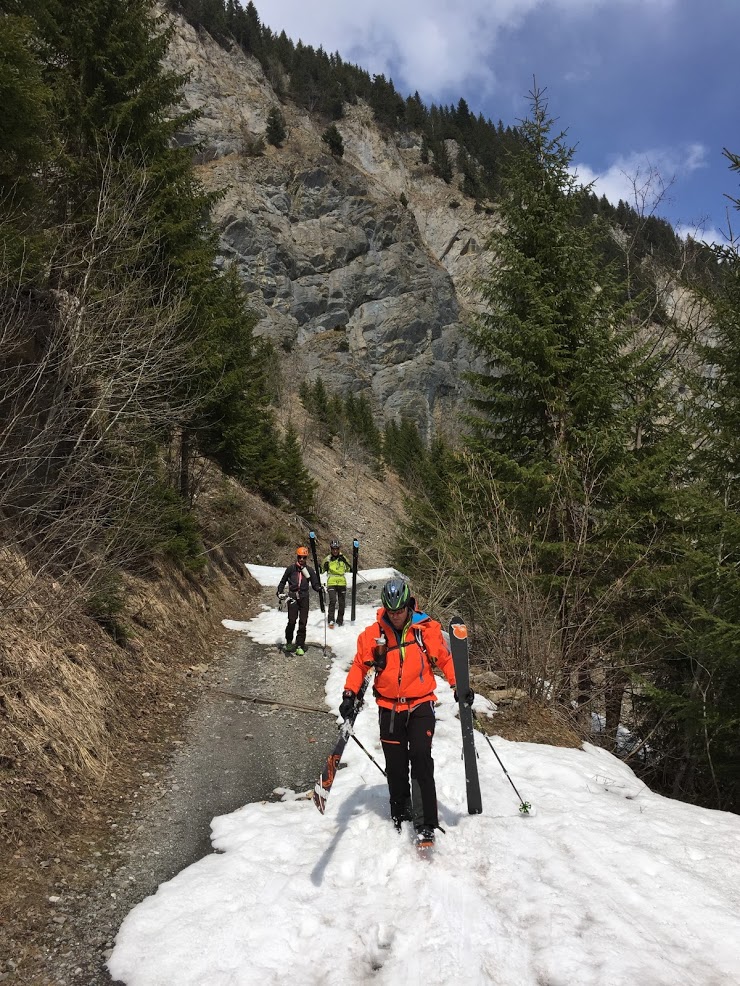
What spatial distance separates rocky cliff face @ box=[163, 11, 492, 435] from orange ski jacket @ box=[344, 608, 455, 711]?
230 feet

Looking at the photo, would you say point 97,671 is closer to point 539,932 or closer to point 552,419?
point 539,932

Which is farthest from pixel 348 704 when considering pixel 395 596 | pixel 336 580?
pixel 336 580

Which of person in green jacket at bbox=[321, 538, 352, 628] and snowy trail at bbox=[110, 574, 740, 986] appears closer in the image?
snowy trail at bbox=[110, 574, 740, 986]

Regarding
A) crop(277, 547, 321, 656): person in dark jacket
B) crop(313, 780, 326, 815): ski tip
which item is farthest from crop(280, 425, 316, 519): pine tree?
crop(313, 780, 326, 815): ski tip

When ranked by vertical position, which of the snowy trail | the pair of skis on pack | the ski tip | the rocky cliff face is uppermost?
the rocky cliff face

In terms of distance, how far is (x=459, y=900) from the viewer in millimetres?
3793

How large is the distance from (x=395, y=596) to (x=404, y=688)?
77 cm

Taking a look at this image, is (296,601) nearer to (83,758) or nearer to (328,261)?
(83,758)

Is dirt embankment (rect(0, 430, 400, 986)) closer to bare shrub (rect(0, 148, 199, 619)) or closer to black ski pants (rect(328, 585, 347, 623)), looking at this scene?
bare shrub (rect(0, 148, 199, 619))

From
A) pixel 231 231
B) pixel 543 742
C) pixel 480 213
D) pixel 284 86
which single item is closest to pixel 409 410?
pixel 231 231

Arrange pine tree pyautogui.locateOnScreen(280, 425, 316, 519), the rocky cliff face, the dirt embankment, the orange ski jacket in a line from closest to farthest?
the dirt embankment → the orange ski jacket → pine tree pyautogui.locateOnScreen(280, 425, 316, 519) → the rocky cliff face

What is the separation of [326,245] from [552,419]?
264ft

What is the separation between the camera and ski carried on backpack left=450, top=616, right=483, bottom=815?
457 centimetres

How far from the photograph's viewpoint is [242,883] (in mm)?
4121
